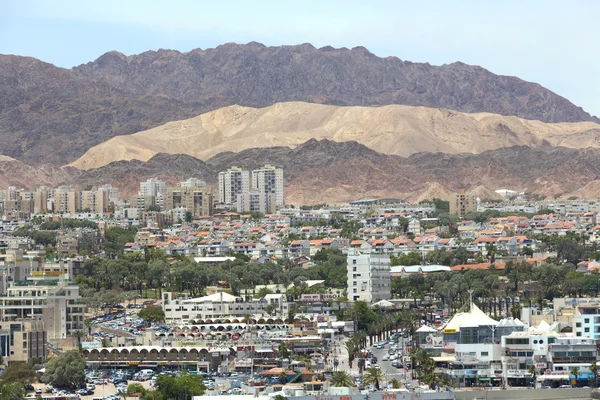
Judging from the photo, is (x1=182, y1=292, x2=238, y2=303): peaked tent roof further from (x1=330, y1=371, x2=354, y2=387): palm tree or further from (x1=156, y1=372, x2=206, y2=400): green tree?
(x1=330, y1=371, x2=354, y2=387): palm tree

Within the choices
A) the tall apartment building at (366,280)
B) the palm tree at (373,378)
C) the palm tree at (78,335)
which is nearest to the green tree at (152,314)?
the palm tree at (78,335)

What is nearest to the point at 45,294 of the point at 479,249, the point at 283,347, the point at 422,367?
the point at 283,347

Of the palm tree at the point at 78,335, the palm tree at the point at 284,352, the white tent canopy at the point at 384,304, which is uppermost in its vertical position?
the white tent canopy at the point at 384,304

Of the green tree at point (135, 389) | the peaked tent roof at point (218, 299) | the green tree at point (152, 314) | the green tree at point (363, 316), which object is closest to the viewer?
the green tree at point (135, 389)

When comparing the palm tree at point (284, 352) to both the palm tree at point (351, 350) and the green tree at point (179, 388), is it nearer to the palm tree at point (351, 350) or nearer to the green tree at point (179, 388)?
the palm tree at point (351, 350)

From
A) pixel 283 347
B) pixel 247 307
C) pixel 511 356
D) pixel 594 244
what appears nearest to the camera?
pixel 511 356

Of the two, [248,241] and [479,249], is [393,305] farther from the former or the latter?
[248,241]
